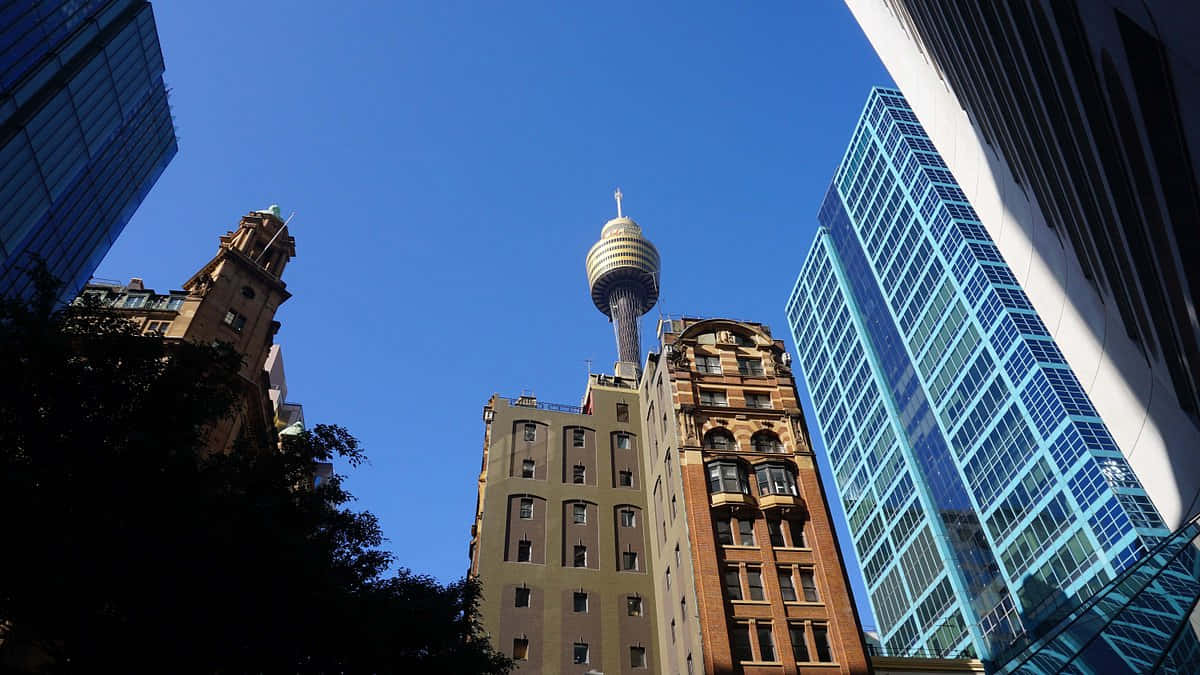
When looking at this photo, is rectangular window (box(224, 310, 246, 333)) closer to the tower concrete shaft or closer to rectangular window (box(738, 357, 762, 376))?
rectangular window (box(738, 357, 762, 376))

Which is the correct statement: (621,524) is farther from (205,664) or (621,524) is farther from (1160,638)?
(1160,638)

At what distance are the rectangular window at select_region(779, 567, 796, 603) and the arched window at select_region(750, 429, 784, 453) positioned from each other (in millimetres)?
8368

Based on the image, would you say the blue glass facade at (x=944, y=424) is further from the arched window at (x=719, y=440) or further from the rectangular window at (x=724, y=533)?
the rectangular window at (x=724, y=533)

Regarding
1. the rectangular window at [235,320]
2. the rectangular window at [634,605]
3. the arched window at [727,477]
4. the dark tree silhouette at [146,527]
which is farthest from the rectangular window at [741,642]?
the rectangular window at [235,320]

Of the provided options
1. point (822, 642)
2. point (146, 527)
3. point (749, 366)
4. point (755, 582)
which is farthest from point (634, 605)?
point (146, 527)

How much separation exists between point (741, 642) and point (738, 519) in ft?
24.3

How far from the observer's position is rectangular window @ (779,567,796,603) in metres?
41.1

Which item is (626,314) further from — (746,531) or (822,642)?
(822,642)

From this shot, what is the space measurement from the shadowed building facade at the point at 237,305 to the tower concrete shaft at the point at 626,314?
100421 mm

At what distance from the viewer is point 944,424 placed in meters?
86.2

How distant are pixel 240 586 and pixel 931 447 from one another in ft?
277

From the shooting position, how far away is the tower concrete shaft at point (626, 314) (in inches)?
6112

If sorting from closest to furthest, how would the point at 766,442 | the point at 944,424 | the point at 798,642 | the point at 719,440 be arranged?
the point at 798,642 < the point at 719,440 < the point at 766,442 < the point at 944,424

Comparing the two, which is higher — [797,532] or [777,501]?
[777,501]
